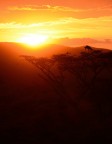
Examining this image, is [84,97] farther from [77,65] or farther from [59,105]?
[77,65]

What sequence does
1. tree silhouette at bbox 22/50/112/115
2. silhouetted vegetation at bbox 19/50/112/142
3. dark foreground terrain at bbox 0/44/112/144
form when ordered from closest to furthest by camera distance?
dark foreground terrain at bbox 0/44/112/144 → silhouetted vegetation at bbox 19/50/112/142 → tree silhouette at bbox 22/50/112/115

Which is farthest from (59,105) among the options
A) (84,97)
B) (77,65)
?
(77,65)

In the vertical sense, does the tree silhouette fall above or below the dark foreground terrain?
above

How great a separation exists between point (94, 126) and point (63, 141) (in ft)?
12.1

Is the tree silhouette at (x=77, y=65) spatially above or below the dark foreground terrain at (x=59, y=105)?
above

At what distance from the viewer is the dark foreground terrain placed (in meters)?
26.7

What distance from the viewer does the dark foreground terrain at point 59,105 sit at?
26719 mm

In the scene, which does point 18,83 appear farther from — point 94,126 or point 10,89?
point 94,126

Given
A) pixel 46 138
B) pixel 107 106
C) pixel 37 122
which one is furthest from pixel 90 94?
pixel 46 138

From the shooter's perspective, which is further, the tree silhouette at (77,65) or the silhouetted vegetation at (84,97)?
the tree silhouette at (77,65)

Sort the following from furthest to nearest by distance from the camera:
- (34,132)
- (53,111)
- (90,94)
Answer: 1. (90,94)
2. (53,111)
3. (34,132)

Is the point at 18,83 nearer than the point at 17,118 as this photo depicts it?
No

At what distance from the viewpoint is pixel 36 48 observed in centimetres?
6219

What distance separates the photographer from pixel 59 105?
33.2m
